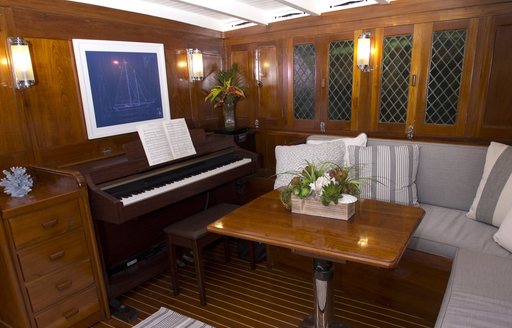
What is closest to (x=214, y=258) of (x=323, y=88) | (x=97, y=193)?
(x=97, y=193)

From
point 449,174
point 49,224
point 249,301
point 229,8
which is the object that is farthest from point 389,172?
point 49,224

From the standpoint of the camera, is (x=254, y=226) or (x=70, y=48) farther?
(x=70, y=48)

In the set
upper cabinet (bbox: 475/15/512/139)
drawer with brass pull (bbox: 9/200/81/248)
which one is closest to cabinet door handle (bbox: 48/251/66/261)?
drawer with brass pull (bbox: 9/200/81/248)

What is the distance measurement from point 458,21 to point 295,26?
4.83ft

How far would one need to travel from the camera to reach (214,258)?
3.01m

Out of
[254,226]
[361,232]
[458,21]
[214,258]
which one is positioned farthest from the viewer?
[214,258]

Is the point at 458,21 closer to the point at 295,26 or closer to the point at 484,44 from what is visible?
the point at 484,44

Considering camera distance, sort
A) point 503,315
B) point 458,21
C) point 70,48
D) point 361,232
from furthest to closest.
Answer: point 458,21, point 70,48, point 361,232, point 503,315

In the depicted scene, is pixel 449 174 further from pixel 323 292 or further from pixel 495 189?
pixel 323 292

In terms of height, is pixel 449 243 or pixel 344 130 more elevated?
pixel 344 130

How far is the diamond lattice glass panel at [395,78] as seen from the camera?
2938 mm

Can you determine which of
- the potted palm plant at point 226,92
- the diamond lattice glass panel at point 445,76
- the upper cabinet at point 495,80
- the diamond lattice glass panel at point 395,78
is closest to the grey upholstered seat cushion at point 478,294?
the upper cabinet at point 495,80

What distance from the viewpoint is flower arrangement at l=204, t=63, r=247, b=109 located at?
361cm

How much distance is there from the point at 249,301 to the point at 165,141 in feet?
4.50
